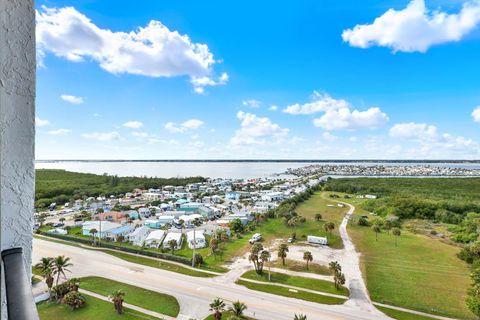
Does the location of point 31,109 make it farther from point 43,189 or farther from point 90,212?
point 43,189

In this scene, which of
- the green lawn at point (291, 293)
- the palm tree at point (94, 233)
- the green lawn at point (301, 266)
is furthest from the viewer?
the palm tree at point (94, 233)

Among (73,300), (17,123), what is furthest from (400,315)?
(17,123)

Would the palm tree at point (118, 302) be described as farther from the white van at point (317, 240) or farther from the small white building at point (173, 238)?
the white van at point (317, 240)

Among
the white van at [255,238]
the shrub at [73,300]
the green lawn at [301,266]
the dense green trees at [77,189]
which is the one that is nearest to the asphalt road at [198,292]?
the shrub at [73,300]

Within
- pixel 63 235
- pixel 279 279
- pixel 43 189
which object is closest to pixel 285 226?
pixel 279 279

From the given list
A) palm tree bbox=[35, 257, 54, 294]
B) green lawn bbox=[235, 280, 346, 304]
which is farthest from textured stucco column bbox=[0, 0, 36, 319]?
palm tree bbox=[35, 257, 54, 294]

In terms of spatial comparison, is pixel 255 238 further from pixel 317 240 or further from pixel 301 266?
pixel 301 266
